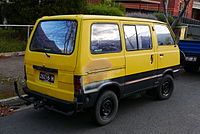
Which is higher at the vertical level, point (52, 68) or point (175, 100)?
point (52, 68)

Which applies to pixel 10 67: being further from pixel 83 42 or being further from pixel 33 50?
pixel 83 42

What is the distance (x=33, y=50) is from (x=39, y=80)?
57 cm

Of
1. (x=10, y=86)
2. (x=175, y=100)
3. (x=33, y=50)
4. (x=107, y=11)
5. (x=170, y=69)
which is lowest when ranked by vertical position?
(x=175, y=100)

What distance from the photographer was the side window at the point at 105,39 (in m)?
3.87

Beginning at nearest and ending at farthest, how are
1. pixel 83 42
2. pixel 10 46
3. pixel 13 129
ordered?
pixel 83 42 → pixel 13 129 → pixel 10 46

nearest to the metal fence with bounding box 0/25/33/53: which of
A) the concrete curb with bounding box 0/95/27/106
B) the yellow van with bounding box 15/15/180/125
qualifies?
the concrete curb with bounding box 0/95/27/106

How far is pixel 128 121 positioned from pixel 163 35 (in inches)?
87.3

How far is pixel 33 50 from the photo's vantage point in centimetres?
428

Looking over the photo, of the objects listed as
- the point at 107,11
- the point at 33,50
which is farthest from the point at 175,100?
the point at 107,11

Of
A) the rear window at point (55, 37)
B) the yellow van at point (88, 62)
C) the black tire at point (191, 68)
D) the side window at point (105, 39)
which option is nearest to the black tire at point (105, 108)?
the yellow van at point (88, 62)

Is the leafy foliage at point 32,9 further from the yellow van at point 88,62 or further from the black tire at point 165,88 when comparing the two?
the black tire at point 165,88

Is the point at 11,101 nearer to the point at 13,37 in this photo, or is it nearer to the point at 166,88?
the point at 166,88

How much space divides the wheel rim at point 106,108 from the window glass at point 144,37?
4.23ft

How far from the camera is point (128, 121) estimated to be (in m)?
4.47
